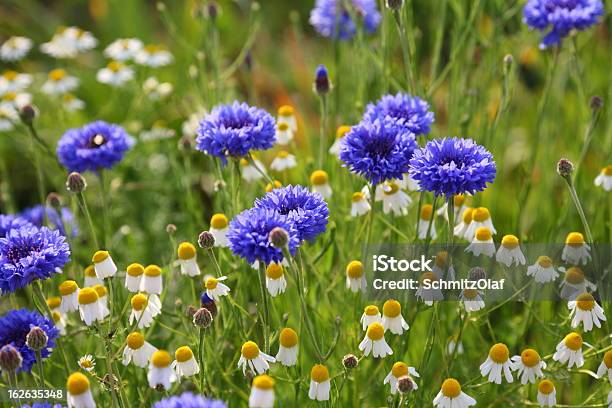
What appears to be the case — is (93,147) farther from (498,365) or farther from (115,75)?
(498,365)

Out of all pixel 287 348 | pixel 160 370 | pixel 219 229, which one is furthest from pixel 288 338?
pixel 219 229

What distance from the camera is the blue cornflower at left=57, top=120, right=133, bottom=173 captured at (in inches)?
73.0

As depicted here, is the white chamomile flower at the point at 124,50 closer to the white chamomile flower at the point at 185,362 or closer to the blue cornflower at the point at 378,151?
the blue cornflower at the point at 378,151

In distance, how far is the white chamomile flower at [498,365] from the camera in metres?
1.39

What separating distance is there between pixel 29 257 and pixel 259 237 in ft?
1.50

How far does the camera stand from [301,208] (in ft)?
4.49

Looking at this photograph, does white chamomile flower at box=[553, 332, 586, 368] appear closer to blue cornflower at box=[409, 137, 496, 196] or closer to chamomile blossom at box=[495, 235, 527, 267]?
chamomile blossom at box=[495, 235, 527, 267]

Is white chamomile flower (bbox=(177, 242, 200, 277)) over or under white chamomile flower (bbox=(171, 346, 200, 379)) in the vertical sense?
over

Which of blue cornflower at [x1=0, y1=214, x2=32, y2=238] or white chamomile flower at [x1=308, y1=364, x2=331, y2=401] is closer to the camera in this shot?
white chamomile flower at [x1=308, y1=364, x2=331, y2=401]

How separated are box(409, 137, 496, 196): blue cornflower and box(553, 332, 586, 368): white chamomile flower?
1.08ft

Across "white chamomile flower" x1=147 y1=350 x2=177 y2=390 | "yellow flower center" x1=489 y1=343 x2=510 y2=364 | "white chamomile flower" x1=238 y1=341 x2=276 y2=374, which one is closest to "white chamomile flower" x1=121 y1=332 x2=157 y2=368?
"white chamomile flower" x1=147 y1=350 x2=177 y2=390

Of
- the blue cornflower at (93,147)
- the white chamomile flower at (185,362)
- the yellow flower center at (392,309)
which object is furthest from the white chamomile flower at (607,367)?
the blue cornflower at (93,147)

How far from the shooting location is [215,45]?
7.04ft

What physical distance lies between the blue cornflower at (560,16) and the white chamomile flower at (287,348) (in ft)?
3.43
